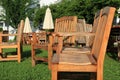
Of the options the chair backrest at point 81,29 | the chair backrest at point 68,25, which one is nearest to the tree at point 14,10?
the chair backrest at point 81,29

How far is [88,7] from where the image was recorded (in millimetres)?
17125

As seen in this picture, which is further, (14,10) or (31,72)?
(14,10)

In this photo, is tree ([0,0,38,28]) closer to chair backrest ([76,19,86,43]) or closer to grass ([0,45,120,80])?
Answer: chair backrest ([76,19,86,43])

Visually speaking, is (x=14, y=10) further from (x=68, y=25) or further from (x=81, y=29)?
(x=68, y=25)

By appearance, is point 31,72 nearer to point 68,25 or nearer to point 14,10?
point 68,25

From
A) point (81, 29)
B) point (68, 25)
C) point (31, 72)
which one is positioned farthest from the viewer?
point (81, 29)

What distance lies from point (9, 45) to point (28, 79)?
258 centimetres

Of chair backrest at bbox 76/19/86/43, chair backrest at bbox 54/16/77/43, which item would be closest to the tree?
chair backrest at bbox 76/19/86/43

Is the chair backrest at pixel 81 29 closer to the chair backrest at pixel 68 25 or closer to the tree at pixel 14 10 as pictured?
the chair backrest at pixel 68 25

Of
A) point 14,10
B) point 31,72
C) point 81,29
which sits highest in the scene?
point 14,10

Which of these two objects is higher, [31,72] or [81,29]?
[81,29]

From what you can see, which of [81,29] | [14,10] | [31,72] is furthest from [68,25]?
[14,10]

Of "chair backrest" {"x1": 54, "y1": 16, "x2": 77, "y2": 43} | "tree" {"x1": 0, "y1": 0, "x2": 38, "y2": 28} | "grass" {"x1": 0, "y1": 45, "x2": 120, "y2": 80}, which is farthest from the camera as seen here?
"tree" {"x1": 0, "y1": 0, "x2": 38, "y2": 28}

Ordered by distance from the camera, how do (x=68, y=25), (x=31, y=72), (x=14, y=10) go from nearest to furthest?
(x=31, y=72) < (x=68, y=25) < (x=14, y=10)
